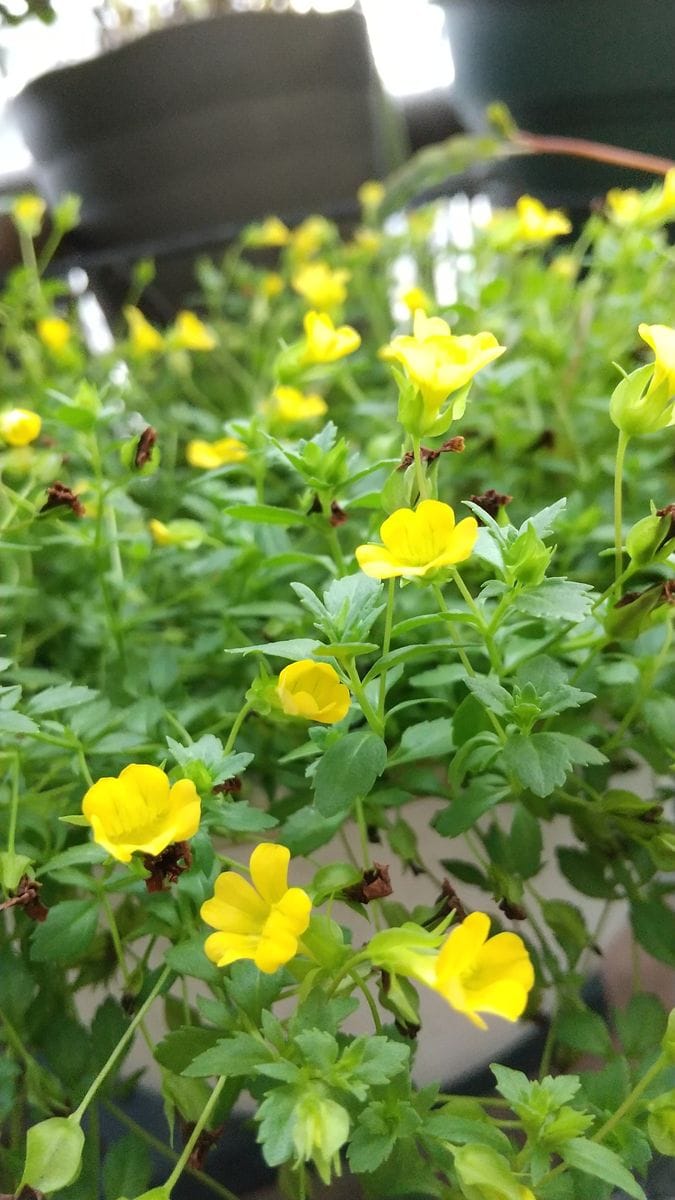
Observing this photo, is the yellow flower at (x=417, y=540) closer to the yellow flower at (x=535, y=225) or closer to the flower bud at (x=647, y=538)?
the flower bud at (x=647, y=538)

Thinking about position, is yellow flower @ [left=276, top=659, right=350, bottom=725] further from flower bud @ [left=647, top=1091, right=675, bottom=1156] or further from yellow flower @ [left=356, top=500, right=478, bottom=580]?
flower bud @ [left=647, top=1091, right=675, bottom=1156]

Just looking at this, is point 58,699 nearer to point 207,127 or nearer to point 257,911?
point 257,911

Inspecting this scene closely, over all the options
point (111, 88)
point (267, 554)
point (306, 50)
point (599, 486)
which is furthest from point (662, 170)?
point (111, 88)

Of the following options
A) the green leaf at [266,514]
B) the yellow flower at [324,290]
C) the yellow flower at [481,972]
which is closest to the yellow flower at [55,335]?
the yellow flower at [324,290]

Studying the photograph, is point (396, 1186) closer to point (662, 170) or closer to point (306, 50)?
point (662, 170)

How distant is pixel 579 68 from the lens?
0.96m

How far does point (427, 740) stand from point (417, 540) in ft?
0.41

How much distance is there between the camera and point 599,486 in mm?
679

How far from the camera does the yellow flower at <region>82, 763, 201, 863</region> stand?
31cm

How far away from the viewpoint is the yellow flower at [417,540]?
0.31m

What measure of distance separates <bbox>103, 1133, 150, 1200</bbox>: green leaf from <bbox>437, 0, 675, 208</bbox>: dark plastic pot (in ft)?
3.36

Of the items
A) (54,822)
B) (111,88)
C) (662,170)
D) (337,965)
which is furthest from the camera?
(111,88)

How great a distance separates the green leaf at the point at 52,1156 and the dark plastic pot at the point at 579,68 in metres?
1.04

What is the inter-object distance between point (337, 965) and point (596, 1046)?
15 centimetres
